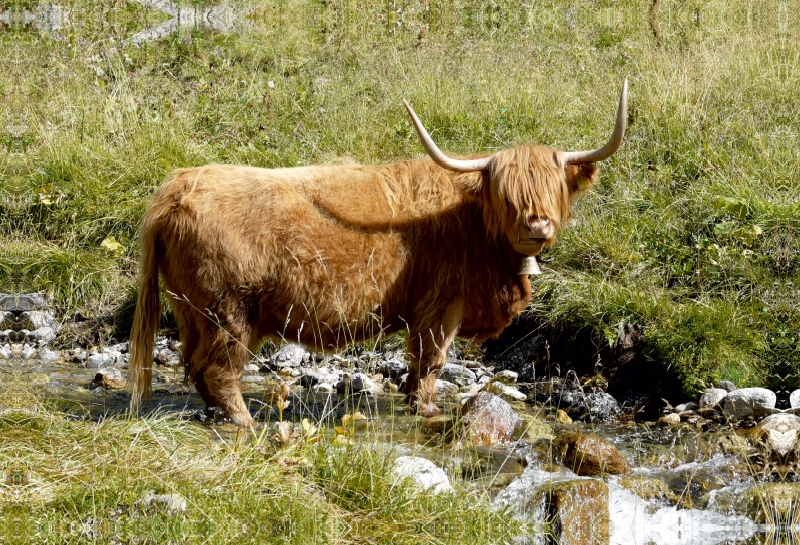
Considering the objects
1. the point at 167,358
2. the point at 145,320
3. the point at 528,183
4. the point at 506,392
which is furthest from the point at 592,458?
the point at 167,358

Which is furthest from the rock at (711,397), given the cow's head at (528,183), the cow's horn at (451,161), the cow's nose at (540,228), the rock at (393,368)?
the rock at (393,368)

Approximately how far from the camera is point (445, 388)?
5980mm

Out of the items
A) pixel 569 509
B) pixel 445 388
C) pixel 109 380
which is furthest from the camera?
pixel 445 388

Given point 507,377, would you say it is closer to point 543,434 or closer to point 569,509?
point 543,434

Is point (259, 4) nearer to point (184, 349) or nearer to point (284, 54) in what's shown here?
point (284, 54)

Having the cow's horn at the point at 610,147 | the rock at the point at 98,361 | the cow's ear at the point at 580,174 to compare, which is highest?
the cow's horn at the point at 610,147

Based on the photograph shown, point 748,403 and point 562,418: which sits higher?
point 748,403

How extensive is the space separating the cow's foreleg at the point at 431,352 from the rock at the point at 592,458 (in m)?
1.02

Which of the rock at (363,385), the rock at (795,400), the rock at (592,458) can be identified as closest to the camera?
the rock at (592,458)

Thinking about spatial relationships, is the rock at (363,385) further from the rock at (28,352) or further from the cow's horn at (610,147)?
the rock at (28,352)

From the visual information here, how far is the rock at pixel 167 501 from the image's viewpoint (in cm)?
326

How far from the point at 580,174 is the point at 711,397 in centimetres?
160

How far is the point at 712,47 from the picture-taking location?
399 inches

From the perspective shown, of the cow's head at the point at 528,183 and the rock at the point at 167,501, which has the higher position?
the cow's head at the point at 528,183
